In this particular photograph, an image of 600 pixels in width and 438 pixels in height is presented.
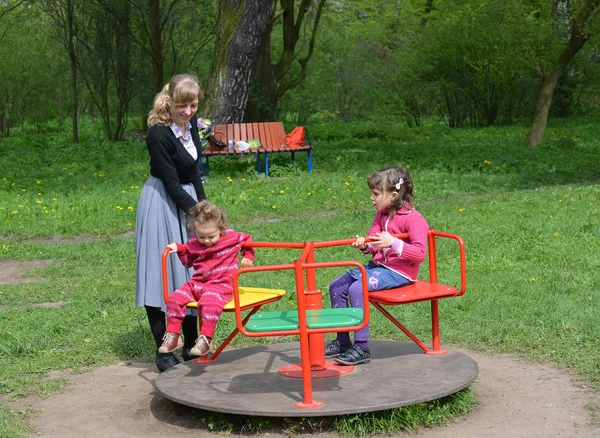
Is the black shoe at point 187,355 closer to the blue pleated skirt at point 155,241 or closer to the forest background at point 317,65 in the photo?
the blue pleated skirt at point 155,241

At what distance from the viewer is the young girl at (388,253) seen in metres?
5.59

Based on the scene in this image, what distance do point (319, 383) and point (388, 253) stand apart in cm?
95

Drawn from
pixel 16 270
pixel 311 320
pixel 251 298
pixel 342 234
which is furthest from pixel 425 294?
pixel 16 270

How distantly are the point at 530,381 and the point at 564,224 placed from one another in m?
5.63

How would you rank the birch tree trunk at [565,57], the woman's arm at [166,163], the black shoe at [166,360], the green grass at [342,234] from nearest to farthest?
the woman's arm at [166,163] < the black shoe at [166,360] < the green grass at [342,234] < the birch tree trunk at [565,57]

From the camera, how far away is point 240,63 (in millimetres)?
17812

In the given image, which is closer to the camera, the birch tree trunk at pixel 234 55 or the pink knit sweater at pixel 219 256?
the pink knit sweater at pixel 219 256

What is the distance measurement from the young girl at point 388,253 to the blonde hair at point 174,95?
4.01 feet

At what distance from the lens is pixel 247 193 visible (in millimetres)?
14461

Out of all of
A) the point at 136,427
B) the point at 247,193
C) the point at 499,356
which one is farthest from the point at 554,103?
the point at 136,427

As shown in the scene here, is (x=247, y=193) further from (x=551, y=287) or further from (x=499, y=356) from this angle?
(x=499, y=356)

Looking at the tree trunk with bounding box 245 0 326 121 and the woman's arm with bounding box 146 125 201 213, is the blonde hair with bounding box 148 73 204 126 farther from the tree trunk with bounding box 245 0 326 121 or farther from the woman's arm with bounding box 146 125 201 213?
the tree trunk with bounding box 245 0 326 121

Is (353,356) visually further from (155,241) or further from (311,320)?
(155,241)

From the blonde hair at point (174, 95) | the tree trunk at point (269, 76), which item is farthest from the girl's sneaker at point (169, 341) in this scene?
the tree trunk at point (269, 76)
